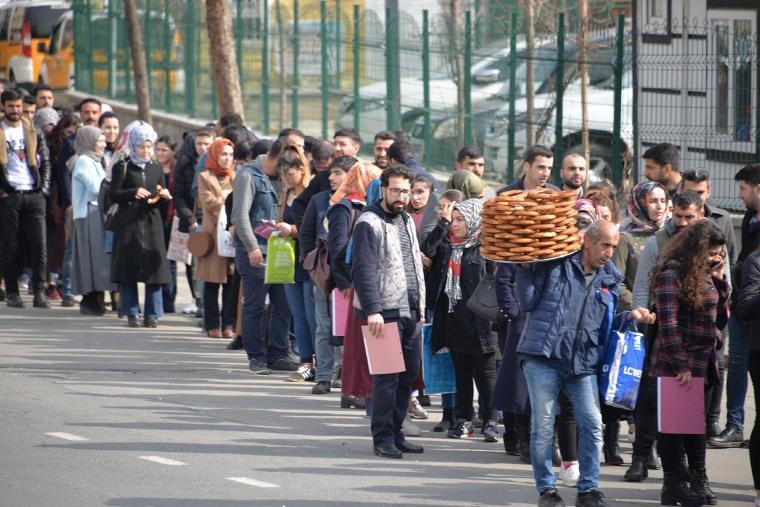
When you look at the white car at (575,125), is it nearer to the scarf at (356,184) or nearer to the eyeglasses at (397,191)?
the scarf at (356,184)

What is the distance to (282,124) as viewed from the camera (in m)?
22.6

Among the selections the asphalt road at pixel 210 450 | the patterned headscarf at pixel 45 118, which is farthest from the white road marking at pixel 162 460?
the patterned headscarf at pixel 45 118

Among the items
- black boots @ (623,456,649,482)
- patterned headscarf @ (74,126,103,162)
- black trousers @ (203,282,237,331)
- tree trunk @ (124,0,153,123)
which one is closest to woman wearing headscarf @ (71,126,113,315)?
patterned headscarf @ (74,126,103,162)

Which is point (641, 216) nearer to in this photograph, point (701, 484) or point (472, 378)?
point (472, 378)

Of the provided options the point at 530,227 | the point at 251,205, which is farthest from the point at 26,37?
the point at 530,227

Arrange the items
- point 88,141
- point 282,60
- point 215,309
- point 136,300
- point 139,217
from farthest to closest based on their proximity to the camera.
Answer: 1. point 282,60
2. point 88,141
3. point 136,300
4. point 139,217
5. point 215,309

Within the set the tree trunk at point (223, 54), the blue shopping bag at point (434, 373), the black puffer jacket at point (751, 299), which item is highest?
the tree trunk at point (223, 54)

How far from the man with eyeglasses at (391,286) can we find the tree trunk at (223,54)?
10964 millimetres

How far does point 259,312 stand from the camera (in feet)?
40.2

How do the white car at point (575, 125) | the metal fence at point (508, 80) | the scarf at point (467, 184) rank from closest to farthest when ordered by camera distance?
the scarf at point (467, 184)
the metal fence at point (508, 80)
the white car at point (575, 125)

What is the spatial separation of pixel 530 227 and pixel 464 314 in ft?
6.14

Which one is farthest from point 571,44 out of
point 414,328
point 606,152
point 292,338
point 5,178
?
point 414,328

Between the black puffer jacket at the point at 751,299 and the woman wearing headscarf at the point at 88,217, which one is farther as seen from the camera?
the woman wearing headscarf at the point at 88,217

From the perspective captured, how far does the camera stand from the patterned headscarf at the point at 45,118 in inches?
675
